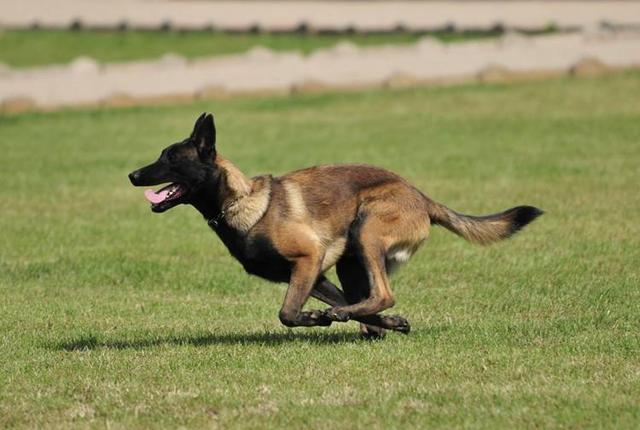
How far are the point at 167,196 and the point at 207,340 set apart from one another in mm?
1186

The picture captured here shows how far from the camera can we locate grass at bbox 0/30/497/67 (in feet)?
126

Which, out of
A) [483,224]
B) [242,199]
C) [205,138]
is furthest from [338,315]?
[205,138]

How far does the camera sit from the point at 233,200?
9.78 m

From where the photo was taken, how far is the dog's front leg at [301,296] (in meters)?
9.60

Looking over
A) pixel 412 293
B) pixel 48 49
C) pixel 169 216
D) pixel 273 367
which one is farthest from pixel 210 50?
pixel 273 367

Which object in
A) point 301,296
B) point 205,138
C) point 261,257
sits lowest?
point 301,296

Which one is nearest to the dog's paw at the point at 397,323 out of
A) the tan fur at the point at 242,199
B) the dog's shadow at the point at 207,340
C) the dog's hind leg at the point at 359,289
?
the dog's hind leg at the point at 359,289

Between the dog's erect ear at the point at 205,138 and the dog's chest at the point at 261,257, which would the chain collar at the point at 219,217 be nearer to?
the dog's chest at the point at 261,257

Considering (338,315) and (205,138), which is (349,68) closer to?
(205,138)

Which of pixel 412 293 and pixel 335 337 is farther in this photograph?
pixel 412 293

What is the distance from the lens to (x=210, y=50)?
38781 millimetres

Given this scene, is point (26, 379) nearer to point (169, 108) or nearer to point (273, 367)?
point (273, 367)

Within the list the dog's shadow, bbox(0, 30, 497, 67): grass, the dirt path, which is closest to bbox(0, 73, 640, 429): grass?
the dog's shadow

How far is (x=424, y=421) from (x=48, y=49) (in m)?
34.1
